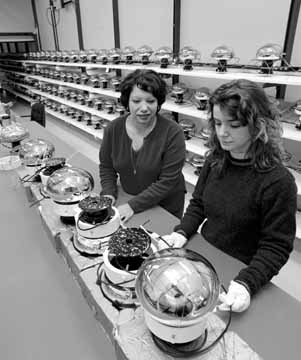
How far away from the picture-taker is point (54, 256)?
1.24m

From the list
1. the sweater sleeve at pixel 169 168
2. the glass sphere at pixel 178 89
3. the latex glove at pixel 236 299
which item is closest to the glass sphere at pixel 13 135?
the sweater sleeve at pixel 169 168

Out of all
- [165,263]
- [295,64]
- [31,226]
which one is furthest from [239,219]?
[295,64]

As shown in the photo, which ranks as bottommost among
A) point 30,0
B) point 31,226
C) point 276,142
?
point 31,226

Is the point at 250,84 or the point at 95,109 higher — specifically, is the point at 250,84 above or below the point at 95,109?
above

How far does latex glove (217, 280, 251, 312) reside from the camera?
2.50 feet

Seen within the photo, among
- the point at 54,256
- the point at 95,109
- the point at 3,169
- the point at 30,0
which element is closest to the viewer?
the point at 54,256

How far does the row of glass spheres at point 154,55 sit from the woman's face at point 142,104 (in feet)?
3.51

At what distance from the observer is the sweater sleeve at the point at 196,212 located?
3.69ft

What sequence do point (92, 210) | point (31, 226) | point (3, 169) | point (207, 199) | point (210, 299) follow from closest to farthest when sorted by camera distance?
point (210, 299)
point (92, 210)
point (207, 199)
point (31, 226)
point (3, 169)

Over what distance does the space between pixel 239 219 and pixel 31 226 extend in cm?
109

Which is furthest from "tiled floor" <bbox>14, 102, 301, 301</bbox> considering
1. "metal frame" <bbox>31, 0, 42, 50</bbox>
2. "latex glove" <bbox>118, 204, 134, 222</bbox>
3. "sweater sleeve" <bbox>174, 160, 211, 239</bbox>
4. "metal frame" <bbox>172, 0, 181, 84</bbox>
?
"metal frame" <bbox>31, 0, 42, 50</bbox>

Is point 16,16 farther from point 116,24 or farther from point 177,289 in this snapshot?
point 177,289

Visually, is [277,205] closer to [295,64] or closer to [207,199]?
[207,199]

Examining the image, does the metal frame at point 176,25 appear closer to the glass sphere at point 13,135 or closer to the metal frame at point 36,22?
the glass sphere at point 13,135
